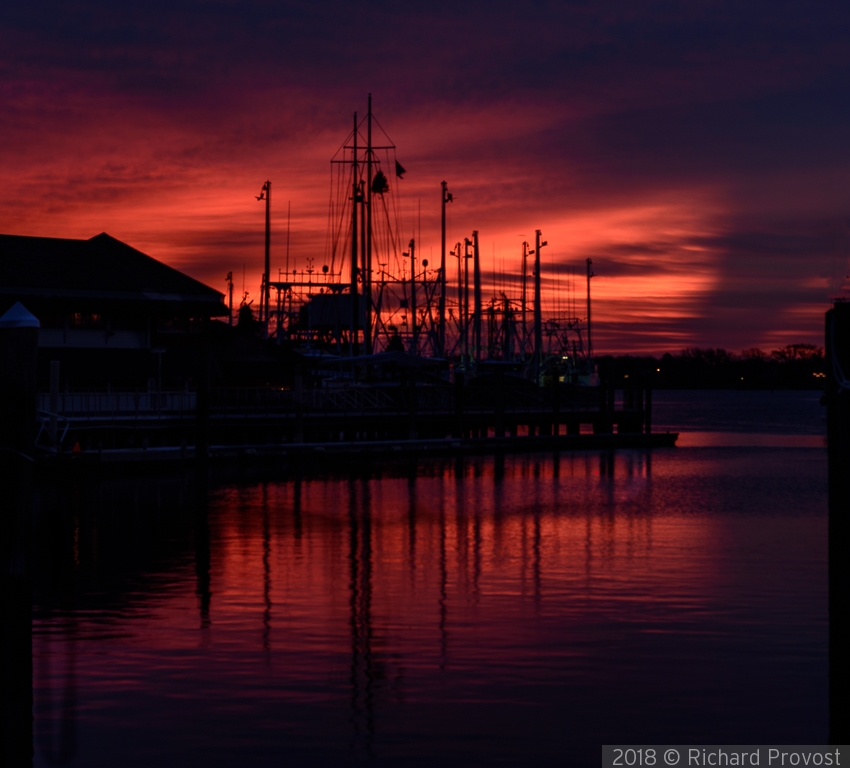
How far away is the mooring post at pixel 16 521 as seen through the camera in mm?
12039

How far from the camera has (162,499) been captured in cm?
3750

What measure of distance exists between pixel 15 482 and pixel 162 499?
25665 mm

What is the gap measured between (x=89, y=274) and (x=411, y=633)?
131 feet

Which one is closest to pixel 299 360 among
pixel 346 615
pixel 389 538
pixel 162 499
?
pixel 162 499

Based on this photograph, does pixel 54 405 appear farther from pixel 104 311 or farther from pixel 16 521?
pixel 16 521

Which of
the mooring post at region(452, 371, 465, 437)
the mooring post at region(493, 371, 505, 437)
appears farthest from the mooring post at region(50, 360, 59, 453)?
the mooring post at region(493, 371, 505, 437)

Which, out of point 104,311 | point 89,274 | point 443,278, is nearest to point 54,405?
point 104,311

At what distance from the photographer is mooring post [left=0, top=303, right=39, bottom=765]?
39.5 feet

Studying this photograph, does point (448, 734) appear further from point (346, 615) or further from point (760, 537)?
point (760, 537)

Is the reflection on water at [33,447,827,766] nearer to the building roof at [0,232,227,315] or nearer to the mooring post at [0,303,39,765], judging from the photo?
the mooring post at [0,303,39,765]

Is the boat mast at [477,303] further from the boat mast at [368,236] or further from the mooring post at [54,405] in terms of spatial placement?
the mooring post at [54,405]

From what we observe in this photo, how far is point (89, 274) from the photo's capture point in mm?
54188

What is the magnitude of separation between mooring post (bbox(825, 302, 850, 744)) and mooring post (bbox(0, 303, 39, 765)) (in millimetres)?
7883

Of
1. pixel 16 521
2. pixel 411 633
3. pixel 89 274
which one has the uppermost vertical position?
pixel 89 274
